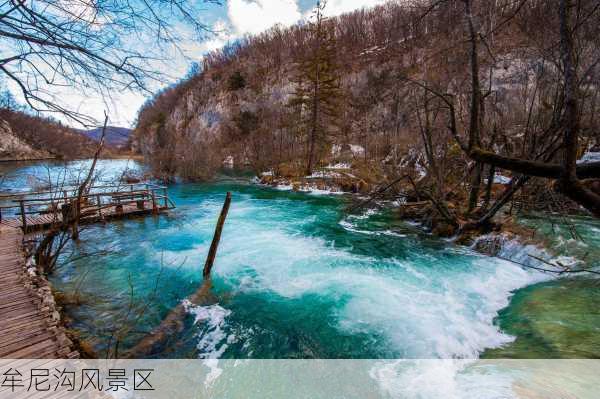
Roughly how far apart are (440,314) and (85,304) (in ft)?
24.5

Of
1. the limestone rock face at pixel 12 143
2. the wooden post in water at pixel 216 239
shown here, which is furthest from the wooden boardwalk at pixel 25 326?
the wooden post in water at pixel 216 239

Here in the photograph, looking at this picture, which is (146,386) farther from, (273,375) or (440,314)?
(440,314)

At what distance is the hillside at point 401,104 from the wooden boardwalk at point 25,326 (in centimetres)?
278

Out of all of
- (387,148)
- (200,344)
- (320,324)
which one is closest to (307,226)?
(320,324)

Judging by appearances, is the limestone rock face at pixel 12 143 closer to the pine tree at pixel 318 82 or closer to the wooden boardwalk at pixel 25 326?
the wooden boardwalk at pixel 25 326

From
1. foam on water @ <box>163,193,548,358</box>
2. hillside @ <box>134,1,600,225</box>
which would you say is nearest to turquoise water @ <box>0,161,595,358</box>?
foam on water @ <box>163,193,548,358</box>

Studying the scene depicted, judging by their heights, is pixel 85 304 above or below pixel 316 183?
below

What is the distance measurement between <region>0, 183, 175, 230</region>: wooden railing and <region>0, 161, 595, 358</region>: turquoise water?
53.3 inches

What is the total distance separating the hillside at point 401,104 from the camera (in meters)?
5.09

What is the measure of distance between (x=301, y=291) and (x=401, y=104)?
20.8m

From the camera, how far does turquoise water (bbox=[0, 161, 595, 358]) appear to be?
15.6 ft

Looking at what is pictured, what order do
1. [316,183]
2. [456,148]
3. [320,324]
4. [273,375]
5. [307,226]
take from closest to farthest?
[273,375], [320,324], [307,226], [456,148], [316,183]

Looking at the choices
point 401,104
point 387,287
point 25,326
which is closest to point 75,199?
point 25,326

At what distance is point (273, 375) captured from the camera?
13.5 ft
